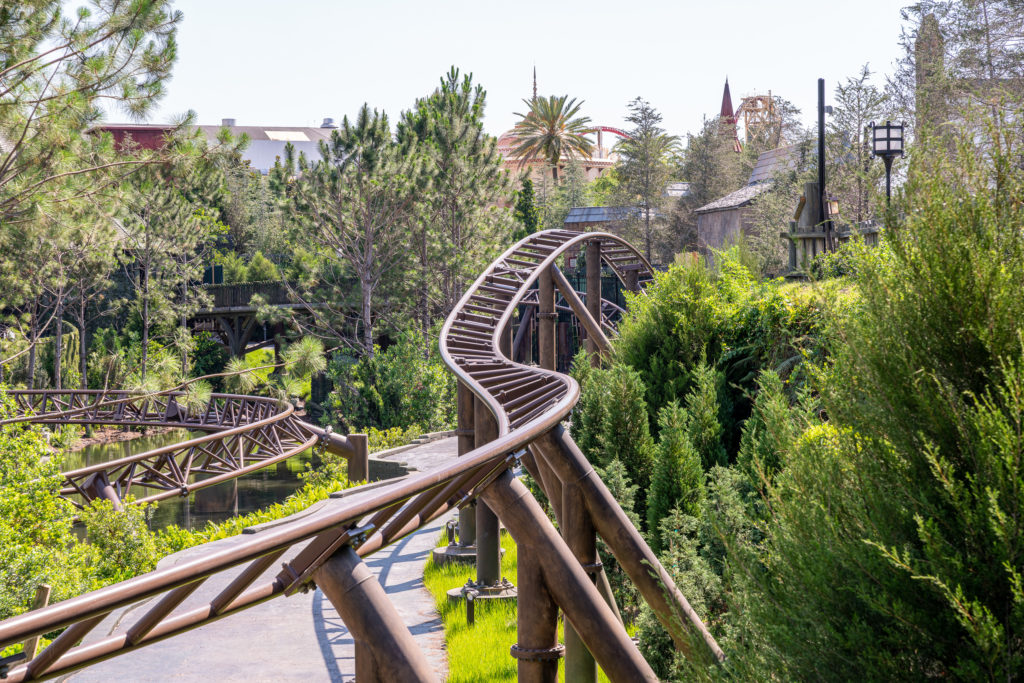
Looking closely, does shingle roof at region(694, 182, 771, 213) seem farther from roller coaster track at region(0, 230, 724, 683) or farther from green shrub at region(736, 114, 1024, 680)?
green shrub at region(736, 114, 1024, 680)

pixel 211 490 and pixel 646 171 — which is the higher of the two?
pixel 646 171

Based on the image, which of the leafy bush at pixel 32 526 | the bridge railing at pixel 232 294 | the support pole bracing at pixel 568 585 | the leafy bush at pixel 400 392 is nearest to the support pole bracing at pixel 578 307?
the leafy bush at pixel 32 526

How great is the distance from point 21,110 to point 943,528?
11.9 metres

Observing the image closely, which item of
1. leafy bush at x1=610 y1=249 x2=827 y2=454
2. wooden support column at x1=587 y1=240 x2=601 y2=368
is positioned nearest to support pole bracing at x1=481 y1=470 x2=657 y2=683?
leafy bush at x1=610 y1=249 x2=827 y2=454

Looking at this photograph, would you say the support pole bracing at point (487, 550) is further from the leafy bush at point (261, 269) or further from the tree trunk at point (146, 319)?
the leafy bush at point (261, 269)

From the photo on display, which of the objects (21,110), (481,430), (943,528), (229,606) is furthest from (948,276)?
(21,110)

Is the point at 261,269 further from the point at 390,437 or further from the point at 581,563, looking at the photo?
the point at 581,563

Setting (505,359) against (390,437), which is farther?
(390,437)

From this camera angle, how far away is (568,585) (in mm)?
3906

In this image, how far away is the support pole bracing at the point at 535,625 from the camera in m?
4.01

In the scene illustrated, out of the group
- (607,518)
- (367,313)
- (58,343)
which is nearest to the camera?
→ (607,518)

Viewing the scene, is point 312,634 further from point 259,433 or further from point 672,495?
point 259,433

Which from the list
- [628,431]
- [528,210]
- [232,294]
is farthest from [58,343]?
[628,431]

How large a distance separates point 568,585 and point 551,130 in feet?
142
